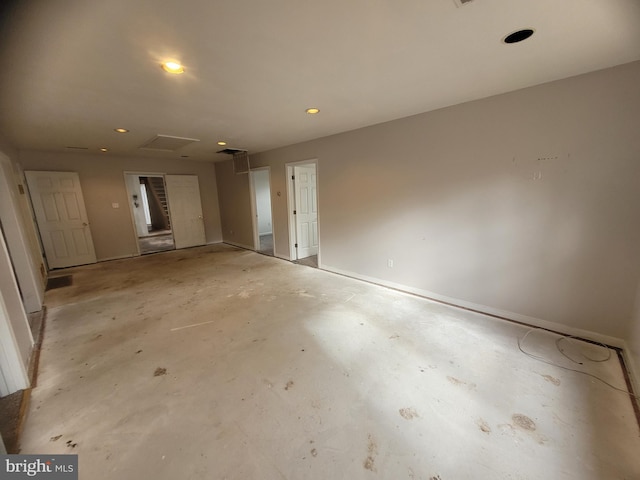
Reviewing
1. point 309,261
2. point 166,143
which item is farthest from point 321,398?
point 166,143

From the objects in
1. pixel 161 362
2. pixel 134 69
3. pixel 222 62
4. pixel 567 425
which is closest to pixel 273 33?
pixel 222 62

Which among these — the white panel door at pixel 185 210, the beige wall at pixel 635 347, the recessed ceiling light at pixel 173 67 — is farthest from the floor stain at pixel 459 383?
the white panel door at pixel 185 210

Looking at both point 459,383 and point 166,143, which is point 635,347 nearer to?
point 459,383

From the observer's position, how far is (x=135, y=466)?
1294mm

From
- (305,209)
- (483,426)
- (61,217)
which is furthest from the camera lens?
(305,209)

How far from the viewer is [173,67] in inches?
71.2

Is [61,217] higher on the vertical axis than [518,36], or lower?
lower

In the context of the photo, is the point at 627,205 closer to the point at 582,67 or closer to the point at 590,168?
the point at 590,168

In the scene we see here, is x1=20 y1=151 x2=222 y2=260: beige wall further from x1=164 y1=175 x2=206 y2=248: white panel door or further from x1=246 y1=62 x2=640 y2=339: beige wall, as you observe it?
x1=246 y1=62 x2=640 y2=339: beige wall

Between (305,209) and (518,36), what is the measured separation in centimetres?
410

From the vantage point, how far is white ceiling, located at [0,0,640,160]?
1.31m

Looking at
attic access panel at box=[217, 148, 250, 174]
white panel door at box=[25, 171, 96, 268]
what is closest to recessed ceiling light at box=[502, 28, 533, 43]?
attic access panel at box=[217, 148, 250, 174]

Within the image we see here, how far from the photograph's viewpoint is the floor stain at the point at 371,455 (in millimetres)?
1274

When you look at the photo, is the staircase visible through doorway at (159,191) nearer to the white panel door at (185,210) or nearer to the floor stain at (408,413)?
the white panel door at (185,210)
